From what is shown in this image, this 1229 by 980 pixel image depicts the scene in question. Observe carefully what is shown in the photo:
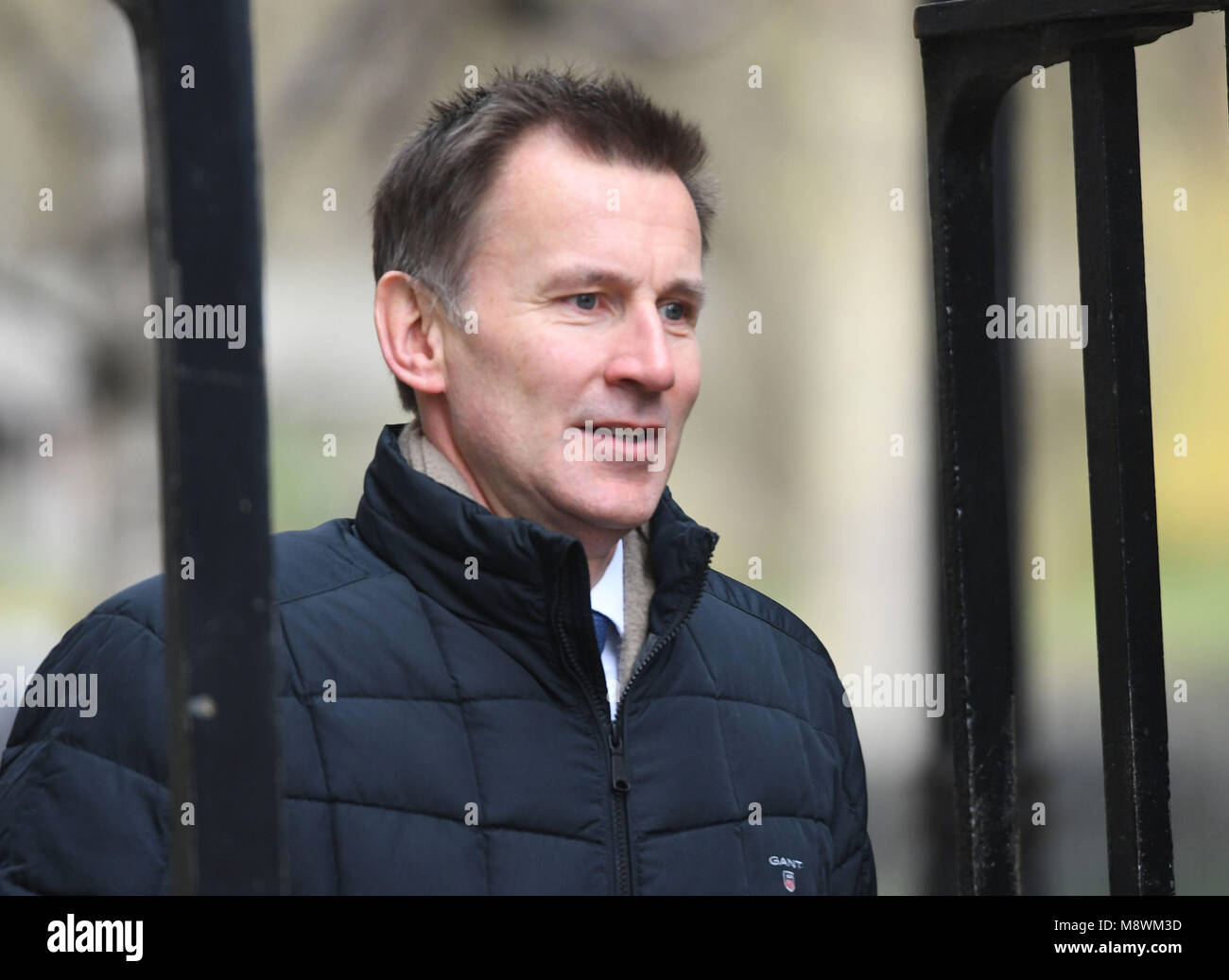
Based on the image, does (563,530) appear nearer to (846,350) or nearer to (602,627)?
(602,627)

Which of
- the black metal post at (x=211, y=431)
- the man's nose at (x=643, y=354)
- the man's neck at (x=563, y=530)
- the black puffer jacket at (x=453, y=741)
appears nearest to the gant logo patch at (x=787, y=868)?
the black puffer jacket at (x=453, y=741)

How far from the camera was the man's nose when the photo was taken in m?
1.50

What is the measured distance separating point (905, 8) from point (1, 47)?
1856 millimetres

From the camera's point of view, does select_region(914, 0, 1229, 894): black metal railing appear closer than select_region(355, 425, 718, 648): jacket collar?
Yes

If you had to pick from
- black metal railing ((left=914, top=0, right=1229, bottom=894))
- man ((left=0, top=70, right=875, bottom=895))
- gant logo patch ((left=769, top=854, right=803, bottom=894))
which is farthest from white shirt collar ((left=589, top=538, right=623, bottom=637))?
black metal railing ((left=914, top=0, right=1229, bottom=894))

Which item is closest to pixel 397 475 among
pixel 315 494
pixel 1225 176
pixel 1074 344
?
pixel 315 494

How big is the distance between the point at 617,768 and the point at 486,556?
0.22 metres

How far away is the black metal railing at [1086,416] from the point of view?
120 centimetres

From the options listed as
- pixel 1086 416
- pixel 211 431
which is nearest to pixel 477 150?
pixel 1086 416

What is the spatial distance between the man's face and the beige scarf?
0.09 feet

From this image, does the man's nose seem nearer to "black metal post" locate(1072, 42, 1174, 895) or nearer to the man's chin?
the man's chin
